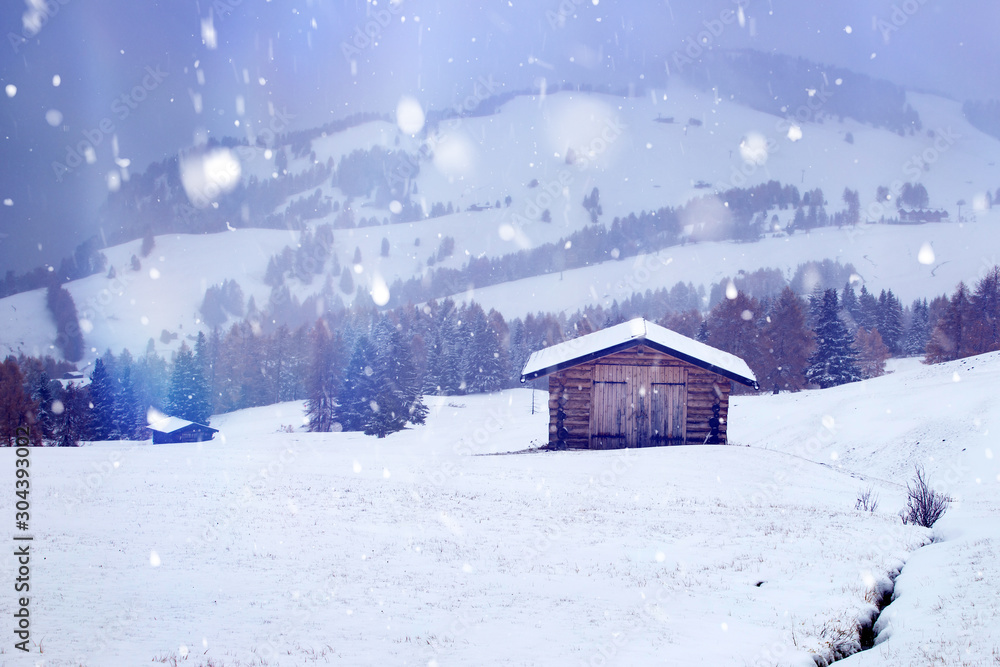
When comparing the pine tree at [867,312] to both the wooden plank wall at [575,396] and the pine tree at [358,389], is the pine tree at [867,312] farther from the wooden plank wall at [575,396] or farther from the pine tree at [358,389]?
the wooden plank wall at [575,396]

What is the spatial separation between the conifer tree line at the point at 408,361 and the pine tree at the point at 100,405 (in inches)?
5.8

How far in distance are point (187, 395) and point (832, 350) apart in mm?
68070

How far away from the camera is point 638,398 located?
869 inches

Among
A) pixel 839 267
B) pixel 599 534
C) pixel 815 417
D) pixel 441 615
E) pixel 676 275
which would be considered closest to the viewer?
pixel 441 615

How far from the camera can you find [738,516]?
37.6 feet

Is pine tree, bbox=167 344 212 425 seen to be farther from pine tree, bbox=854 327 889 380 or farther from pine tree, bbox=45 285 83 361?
pine tree, bbox=45 285 83 361

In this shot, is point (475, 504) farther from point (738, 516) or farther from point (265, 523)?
point (738, 516)

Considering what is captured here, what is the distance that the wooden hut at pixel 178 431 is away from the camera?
188 ft

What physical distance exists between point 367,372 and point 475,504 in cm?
4801

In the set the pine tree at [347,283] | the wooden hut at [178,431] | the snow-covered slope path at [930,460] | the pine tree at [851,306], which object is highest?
the pine tree at [347,283]

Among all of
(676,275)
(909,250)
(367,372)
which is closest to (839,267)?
(909,250)

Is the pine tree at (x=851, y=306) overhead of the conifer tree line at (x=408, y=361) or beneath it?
overhead

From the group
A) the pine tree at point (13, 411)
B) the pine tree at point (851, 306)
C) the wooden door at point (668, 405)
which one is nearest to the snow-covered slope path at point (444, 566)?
the wooden door at point (668, 405)

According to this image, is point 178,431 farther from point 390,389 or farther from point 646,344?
point 646,344
